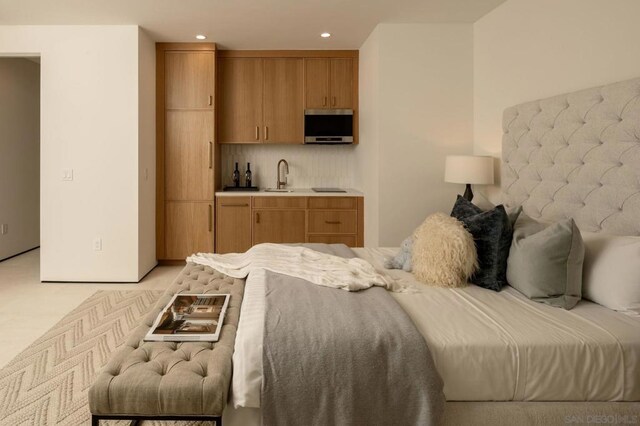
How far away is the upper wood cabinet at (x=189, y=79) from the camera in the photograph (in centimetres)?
493

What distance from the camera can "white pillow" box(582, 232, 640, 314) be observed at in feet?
6.17

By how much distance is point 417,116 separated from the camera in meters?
4.24

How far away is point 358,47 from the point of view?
509cm

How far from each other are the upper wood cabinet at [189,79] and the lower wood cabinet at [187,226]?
1.11m

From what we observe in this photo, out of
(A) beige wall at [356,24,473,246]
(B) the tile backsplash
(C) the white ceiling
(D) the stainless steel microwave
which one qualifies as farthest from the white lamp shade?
(B) the tile backsplash

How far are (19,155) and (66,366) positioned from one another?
4.41 metres

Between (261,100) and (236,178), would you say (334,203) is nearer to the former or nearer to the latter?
(236,178)

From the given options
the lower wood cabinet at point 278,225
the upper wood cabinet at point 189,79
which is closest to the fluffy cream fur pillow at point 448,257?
the lower wood cabinet at point 278,225

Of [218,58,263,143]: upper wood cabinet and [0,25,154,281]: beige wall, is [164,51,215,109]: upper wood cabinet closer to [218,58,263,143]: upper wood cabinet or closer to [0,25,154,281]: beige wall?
[218,58,263,143]: upper wood cabinet

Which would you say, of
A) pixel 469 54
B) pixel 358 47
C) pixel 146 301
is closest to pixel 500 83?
pixel 469 54

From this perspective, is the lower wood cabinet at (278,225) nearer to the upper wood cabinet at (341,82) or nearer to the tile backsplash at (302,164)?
the tile backsplash at (302,164)

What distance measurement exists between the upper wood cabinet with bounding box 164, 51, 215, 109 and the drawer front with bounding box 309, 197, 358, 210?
156cm

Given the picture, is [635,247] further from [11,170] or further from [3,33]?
[11,170]

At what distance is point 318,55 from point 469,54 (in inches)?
69.4
